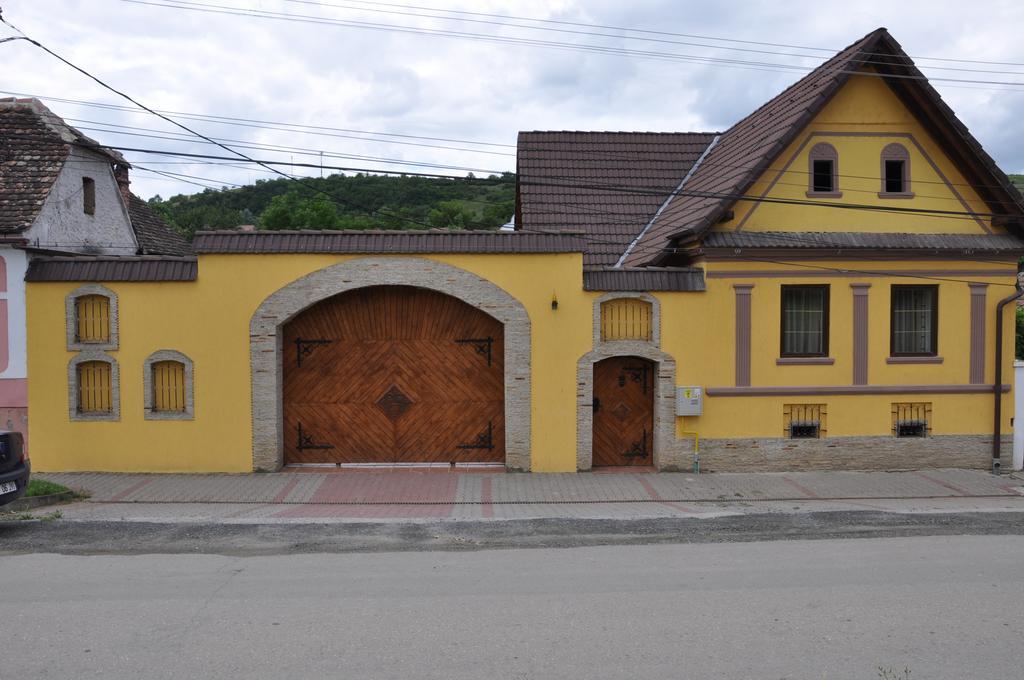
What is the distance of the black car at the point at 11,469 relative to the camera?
964 centimetres

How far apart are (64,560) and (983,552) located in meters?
9.61

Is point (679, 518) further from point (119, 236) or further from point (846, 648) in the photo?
point (119, 236)

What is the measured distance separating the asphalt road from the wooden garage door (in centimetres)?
510

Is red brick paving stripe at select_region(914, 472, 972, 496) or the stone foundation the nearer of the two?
red brick paving stripe at select_region(914, 472, 972, 496)

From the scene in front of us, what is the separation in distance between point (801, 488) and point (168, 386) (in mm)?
10189

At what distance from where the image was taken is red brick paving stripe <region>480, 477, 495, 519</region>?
1102cm

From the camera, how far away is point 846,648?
5.90 m

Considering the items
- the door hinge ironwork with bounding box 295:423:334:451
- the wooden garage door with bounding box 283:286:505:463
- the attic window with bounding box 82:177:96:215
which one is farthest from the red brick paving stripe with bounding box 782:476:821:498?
the attic window with bounding box 82:177:96:215

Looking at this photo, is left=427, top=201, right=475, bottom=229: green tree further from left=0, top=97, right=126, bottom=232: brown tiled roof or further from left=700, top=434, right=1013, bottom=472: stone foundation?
left=700, top=434, right=1013, bottom=472: stone foundation

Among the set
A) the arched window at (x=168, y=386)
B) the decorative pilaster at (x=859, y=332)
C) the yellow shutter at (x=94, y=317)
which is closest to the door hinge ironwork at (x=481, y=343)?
the arched window at (x=168, y=386)

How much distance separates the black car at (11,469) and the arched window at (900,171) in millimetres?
13635

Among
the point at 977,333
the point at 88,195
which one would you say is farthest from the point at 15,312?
the point at 977,333

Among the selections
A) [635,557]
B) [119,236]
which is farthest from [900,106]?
[119,236]

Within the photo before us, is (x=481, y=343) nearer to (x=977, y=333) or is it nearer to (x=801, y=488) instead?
(x=801, y=488)
